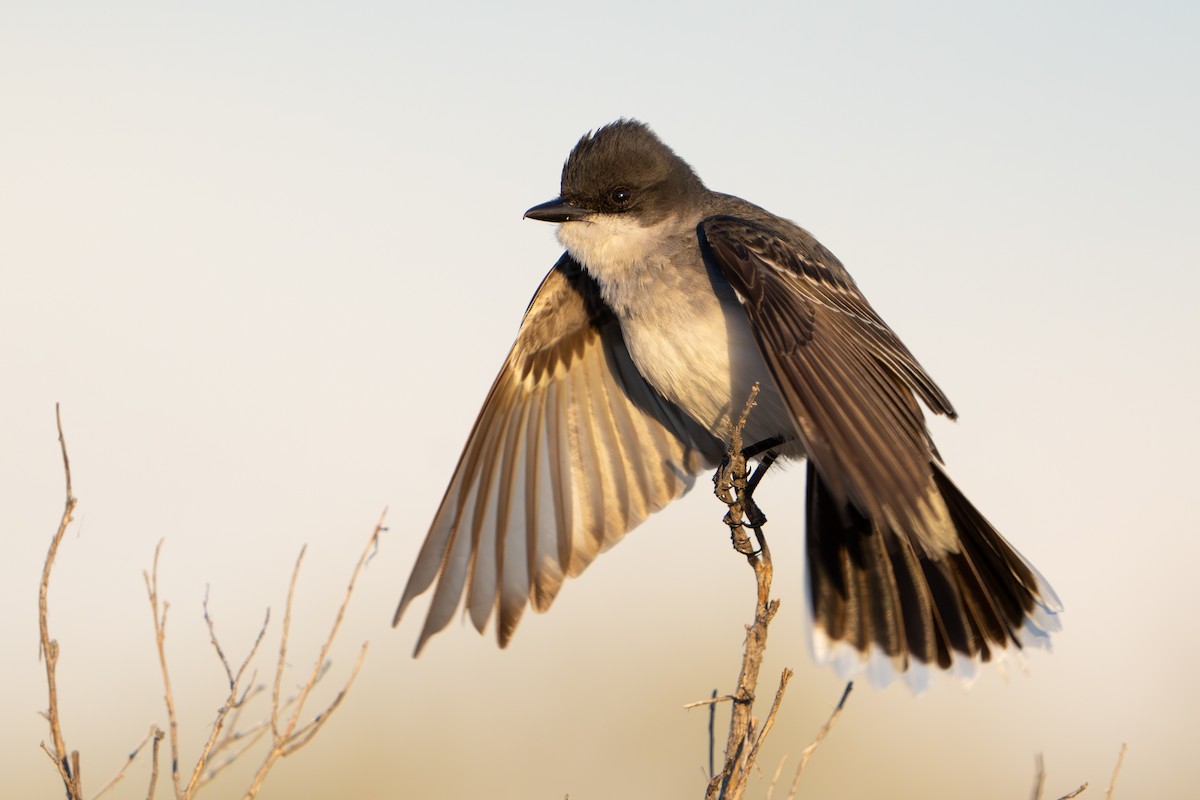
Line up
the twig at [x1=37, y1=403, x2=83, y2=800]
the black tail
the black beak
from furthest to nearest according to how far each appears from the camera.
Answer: the black beak, the black tail, the twig at [x1=37, y1=403, x2=83, y2=800]

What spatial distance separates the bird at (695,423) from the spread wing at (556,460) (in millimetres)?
10

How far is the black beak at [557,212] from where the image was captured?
17.4 ft

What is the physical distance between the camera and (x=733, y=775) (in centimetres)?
320

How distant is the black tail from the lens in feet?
16.1

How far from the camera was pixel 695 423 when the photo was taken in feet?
19.2

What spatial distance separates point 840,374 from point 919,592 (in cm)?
126

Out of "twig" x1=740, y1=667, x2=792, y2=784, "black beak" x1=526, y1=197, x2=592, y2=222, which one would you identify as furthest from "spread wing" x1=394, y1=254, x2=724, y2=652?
"twig" x1=740, y1=667, x2=792, y2=784

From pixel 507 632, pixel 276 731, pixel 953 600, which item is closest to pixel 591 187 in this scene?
pixel 507 632

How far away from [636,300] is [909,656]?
6.29 ft

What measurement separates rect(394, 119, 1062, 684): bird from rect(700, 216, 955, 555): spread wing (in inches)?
0.4

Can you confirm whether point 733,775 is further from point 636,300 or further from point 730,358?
point 636,300

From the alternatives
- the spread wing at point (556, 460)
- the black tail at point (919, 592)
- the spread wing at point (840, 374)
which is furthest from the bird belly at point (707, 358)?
the spread wing at point (556, 460)

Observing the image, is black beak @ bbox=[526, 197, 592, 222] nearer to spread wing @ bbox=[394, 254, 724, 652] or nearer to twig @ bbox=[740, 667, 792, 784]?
spread wing @ bbox=[394, 254, 724, 652]

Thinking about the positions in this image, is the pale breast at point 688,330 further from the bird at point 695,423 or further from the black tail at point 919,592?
the black tail at point 919,592
